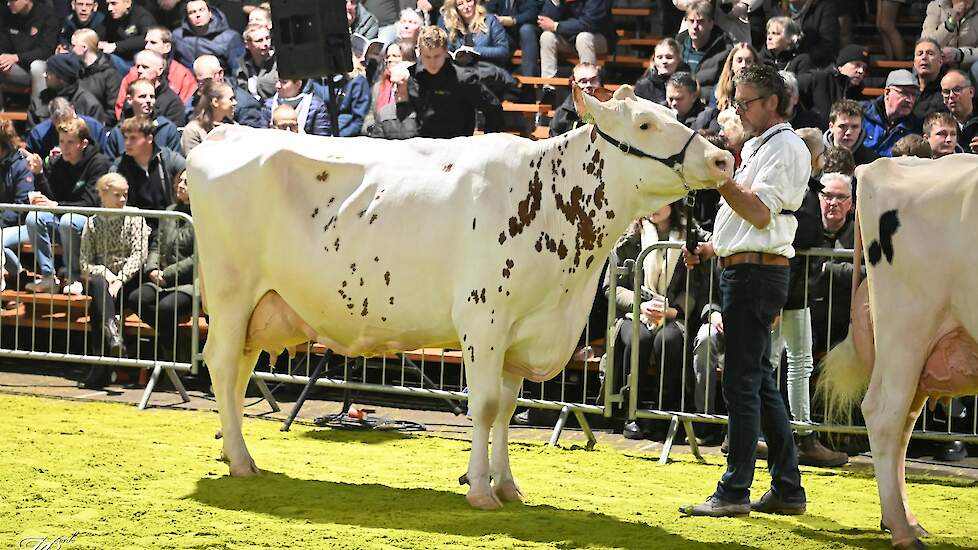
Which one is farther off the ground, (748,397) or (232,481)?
(748,397)

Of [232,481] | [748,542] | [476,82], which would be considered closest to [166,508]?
[232,481]

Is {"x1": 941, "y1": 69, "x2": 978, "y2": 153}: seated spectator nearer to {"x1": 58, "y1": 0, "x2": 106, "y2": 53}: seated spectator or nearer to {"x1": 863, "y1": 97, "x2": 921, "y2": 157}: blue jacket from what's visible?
{"x1": 863, "y1": 97, "x2": 921, "y2": 157}: blue jacket

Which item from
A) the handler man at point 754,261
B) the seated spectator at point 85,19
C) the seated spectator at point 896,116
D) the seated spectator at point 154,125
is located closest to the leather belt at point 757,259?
the handler man at point 754,261

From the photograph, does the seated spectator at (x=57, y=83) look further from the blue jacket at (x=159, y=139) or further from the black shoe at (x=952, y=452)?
the black shoe at (x=952, y=452)

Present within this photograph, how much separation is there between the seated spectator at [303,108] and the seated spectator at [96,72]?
2.14 m

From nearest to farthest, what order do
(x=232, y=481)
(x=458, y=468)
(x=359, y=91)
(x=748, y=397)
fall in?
(x=748, y=397), (x=232, y=481), (x=458, y=468), (x=359, y=91)

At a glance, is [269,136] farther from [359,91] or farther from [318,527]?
[359,91]

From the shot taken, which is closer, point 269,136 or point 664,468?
point 269,136

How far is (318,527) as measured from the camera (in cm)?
652

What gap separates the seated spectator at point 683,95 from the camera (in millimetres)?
11695

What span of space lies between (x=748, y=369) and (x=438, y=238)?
5.42 feet

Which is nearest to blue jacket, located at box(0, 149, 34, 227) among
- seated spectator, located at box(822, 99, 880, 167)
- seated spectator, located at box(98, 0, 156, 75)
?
seated spectator, located at box(98, 0, 156, 75)

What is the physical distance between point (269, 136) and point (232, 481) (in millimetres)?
1848

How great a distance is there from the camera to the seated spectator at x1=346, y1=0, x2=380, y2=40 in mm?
16125
